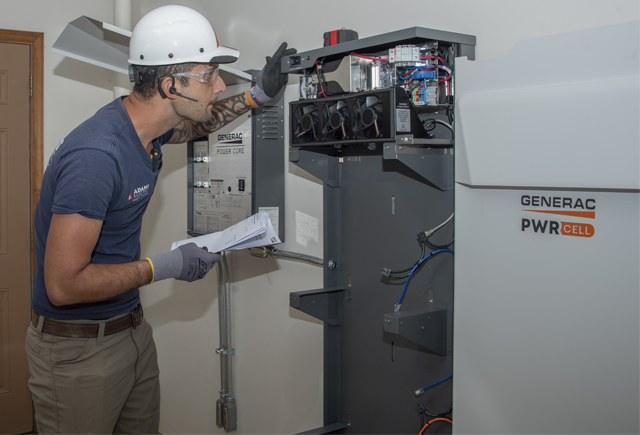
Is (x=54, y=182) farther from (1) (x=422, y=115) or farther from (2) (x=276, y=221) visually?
(1) (x=422, y=115)

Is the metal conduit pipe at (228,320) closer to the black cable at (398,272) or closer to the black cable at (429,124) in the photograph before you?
the black cable at (398,272)

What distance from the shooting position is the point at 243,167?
205cm

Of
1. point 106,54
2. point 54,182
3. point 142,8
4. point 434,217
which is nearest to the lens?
point 54,182

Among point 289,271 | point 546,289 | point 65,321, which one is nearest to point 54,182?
point 65,321

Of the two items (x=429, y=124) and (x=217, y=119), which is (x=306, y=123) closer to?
(x=429, y=124)

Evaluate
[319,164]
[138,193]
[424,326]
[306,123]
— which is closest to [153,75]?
[138,193]

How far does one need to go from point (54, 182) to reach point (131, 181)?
0.20 metres

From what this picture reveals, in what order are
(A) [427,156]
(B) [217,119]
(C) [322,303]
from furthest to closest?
(B) [217,119], (C) [322,303], (A) [427,156]

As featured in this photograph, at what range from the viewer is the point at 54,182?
134cm

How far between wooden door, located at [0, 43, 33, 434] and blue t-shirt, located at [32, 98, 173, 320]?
4.89 ft

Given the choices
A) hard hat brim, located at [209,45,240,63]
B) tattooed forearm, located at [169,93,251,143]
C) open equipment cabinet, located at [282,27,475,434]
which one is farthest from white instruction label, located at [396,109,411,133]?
tattooed forearm, located at [169,93,251,143]

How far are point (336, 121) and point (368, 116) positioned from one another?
0.12 metres

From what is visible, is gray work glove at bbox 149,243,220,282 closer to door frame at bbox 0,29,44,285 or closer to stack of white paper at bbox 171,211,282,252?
stack of white paper at bbox 171,211,282,252

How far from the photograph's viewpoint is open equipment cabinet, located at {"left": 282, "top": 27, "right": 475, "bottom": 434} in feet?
4.40
